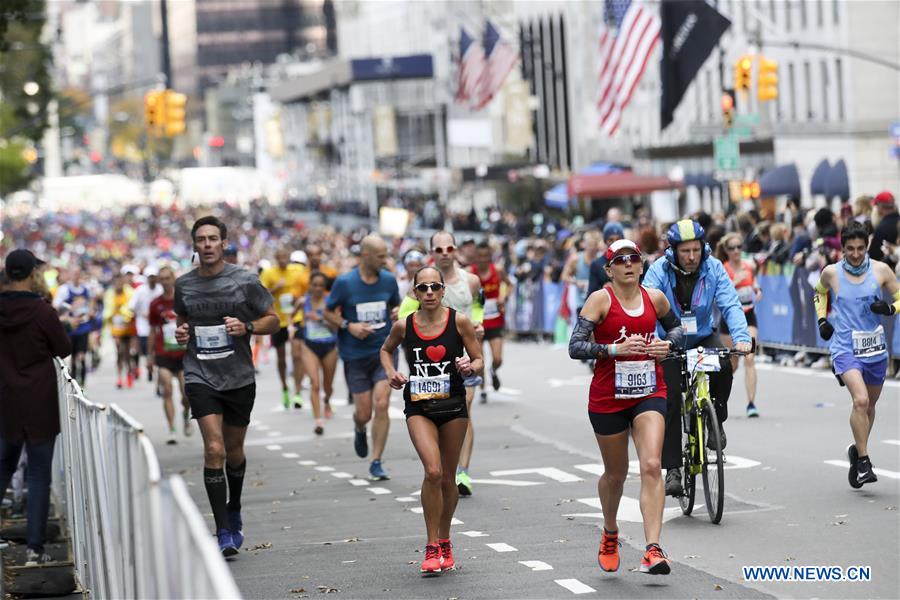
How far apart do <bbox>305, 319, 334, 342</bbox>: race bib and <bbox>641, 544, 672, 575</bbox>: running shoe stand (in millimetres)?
11004

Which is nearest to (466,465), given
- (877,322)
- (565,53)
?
(877,322)

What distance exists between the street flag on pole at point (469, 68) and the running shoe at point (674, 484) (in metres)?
48.2

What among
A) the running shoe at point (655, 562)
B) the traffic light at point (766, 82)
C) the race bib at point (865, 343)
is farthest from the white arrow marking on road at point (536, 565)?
the traffic light at point (766, 82)

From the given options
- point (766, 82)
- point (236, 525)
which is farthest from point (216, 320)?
point (766, 82)

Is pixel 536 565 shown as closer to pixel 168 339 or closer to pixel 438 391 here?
pixel 438 391

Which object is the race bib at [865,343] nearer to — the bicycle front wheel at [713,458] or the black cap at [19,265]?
the bicycle front wheel at [713,458]

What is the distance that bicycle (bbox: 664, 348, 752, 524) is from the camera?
1170 cm

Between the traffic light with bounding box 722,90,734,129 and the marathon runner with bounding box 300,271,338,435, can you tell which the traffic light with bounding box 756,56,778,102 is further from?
the marathon runner with bounding box 300,271,338,435

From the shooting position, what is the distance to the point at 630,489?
13.7 meters

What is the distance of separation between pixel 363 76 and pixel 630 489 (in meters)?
128

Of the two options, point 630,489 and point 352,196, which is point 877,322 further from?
point 352,196

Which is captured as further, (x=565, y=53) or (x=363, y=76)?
(x=363, y=76)

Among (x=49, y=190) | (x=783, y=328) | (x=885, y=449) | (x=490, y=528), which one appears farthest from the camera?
(x=49, y=190)

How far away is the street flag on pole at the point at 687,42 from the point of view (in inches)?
1679
